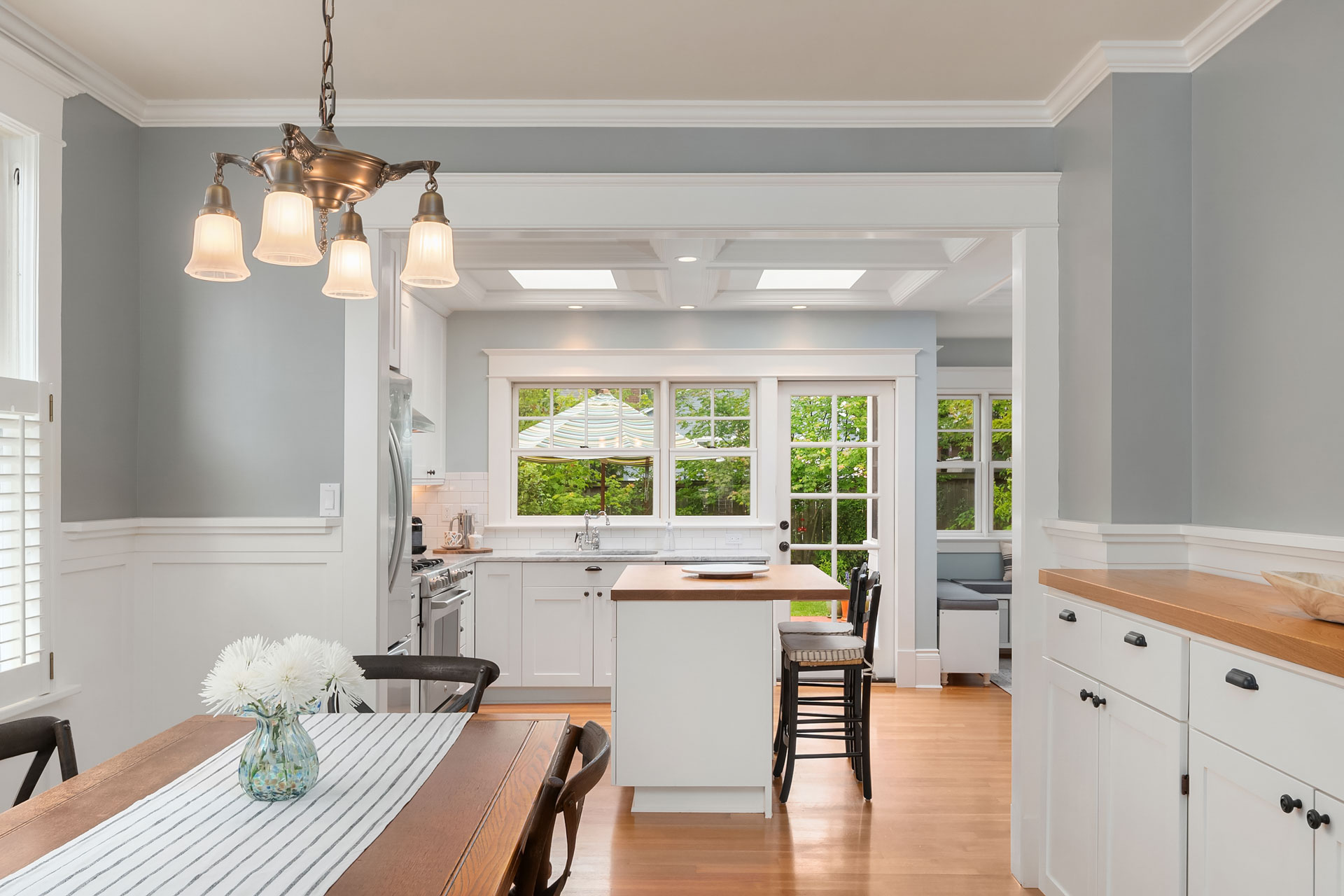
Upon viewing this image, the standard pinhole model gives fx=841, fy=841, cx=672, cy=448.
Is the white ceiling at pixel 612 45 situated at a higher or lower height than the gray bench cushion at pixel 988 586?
higher

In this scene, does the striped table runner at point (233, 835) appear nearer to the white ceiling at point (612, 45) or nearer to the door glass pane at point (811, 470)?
the white ceiling at point (612, 45)

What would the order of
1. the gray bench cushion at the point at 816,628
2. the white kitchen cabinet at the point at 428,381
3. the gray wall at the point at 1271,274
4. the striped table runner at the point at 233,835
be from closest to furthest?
the striped table runner at the point at 233,835, the gray wall at the point at 1271,274, the gray bench cushion at the point at 816,628, the white kitchen cabinet at the point at 428,381

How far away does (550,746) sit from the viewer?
1.89 metres

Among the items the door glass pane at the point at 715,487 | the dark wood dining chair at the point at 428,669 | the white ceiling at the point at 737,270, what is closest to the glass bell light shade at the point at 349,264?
the dark wood dining chair at the point at 428,669

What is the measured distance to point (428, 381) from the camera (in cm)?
538

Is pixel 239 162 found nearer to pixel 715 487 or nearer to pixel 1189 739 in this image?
pixel 1189 739

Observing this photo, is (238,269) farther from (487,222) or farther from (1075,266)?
(1075,266)

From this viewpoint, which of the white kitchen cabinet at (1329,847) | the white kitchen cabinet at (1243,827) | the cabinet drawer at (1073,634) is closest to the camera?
the white kitchen cabinet at (1329,847)

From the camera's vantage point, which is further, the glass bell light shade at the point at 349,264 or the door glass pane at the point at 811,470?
the door glass pane at the point at 811,470

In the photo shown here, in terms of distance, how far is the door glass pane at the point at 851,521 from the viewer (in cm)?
601

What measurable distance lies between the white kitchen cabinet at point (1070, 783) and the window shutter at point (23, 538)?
301 cm

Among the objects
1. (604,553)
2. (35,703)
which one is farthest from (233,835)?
(604,553)

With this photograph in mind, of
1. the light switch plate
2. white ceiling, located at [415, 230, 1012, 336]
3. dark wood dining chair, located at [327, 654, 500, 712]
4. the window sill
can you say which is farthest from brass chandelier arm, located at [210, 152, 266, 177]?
the window sill

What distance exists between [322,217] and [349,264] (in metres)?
0.10
